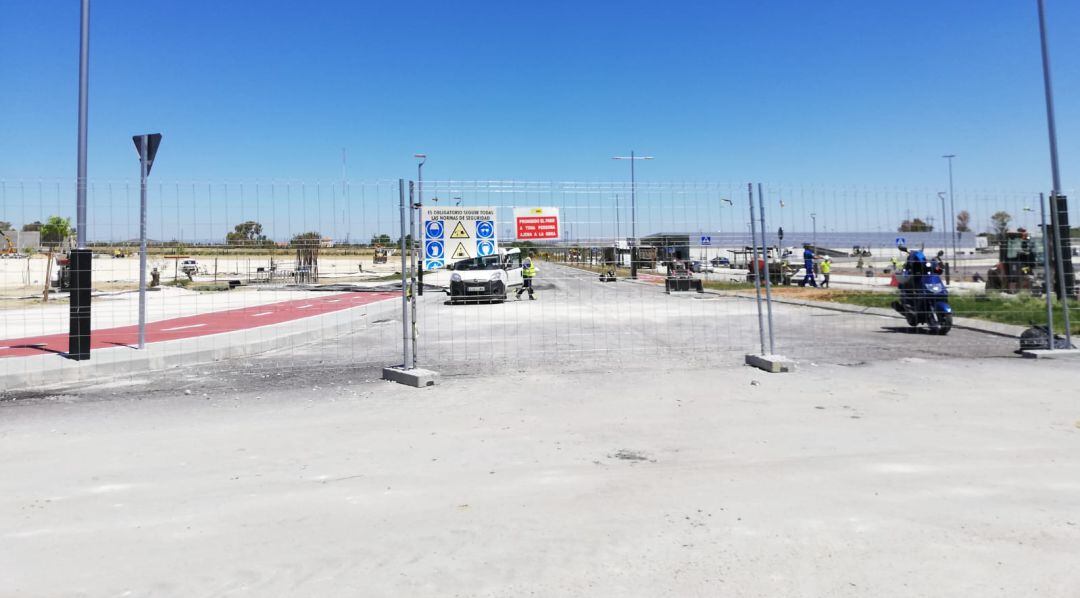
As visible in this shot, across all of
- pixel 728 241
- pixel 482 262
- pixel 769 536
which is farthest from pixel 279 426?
pixel 482 262

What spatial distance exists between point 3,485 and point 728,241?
8433 millimetres

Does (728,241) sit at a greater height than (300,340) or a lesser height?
greater

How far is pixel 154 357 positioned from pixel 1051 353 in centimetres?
1264

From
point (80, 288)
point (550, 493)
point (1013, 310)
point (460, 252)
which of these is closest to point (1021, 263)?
point (1013, 310)

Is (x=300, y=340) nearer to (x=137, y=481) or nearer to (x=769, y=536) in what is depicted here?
(x=137, y=481)

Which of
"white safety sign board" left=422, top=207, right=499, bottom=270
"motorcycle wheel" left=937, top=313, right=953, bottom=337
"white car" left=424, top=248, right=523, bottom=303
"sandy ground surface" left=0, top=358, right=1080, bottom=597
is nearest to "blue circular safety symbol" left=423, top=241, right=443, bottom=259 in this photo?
"white safety sign board" left=422, top=207, right=499, bottom=270

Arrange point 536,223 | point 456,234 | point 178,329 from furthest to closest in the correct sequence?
point 178,329
point 536,223
point 456,234

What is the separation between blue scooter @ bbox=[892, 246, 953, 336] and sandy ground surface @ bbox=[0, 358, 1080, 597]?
15.1ft

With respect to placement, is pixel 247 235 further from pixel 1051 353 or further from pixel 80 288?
pixel 1051 353

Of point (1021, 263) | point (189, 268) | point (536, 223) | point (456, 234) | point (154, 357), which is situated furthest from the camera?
point (189, 268)

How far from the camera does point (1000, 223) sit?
10.3 m

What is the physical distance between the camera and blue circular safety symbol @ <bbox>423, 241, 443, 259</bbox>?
814 centimetres

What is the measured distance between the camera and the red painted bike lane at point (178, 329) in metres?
10.7

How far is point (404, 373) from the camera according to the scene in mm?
7891
